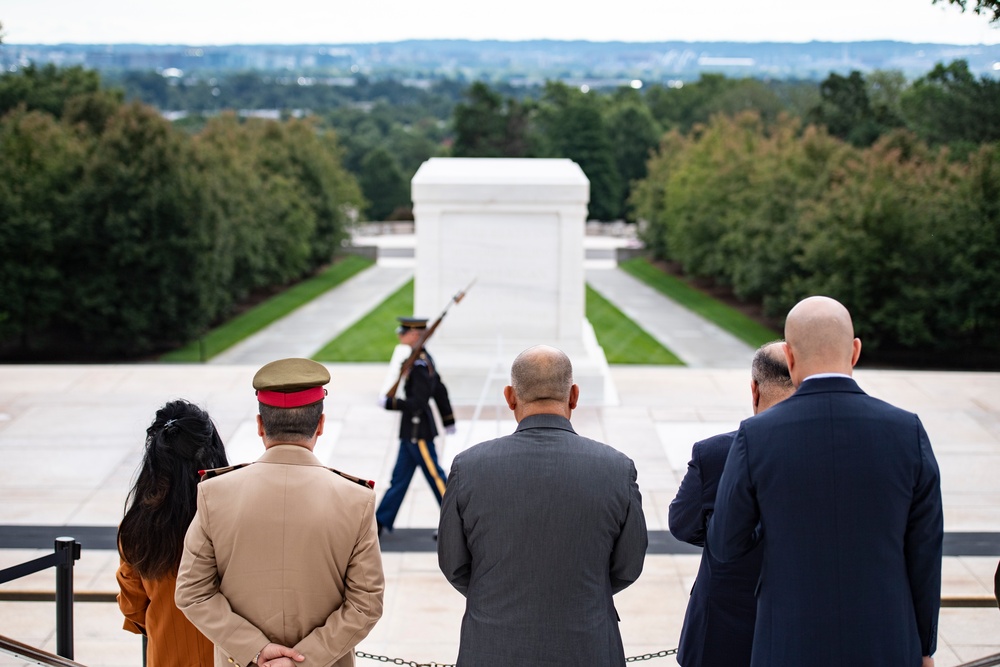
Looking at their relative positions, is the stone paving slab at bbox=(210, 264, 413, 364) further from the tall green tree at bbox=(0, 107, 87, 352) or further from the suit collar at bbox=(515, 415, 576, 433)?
the suit collar at bbox=(515, 415, 576, 433)

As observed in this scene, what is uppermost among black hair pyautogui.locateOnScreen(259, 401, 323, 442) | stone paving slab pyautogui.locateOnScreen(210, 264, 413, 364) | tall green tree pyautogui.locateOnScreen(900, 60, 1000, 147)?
tall green tree pyautogui.locateOnScreen(900, 60, 1000, 147)

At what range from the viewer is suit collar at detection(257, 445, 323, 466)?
2.86 metres

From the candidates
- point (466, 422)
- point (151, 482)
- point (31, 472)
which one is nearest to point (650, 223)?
point (466, 422)

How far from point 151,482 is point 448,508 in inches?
37.5

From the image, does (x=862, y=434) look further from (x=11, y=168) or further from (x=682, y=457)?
(x=11, y=168)

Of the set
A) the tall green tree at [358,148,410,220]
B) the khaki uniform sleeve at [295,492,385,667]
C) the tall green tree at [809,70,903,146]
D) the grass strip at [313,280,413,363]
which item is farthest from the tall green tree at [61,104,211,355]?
the tall green tree at [358,148,410,220]

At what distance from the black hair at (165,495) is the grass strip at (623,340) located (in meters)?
15.3

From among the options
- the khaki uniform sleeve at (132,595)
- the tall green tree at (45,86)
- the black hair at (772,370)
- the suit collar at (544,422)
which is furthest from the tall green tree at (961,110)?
the khaki uniform sleeve at (132,595)

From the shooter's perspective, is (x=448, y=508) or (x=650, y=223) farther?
(x=650, y=223)

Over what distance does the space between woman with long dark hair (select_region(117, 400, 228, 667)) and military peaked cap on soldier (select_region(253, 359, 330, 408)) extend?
42 centimetres

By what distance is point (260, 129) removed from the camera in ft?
111

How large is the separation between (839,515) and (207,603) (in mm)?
1601

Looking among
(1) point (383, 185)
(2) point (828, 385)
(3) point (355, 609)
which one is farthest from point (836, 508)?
(1) point (383, 185)

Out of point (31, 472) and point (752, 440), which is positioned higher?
point (752, 440)
